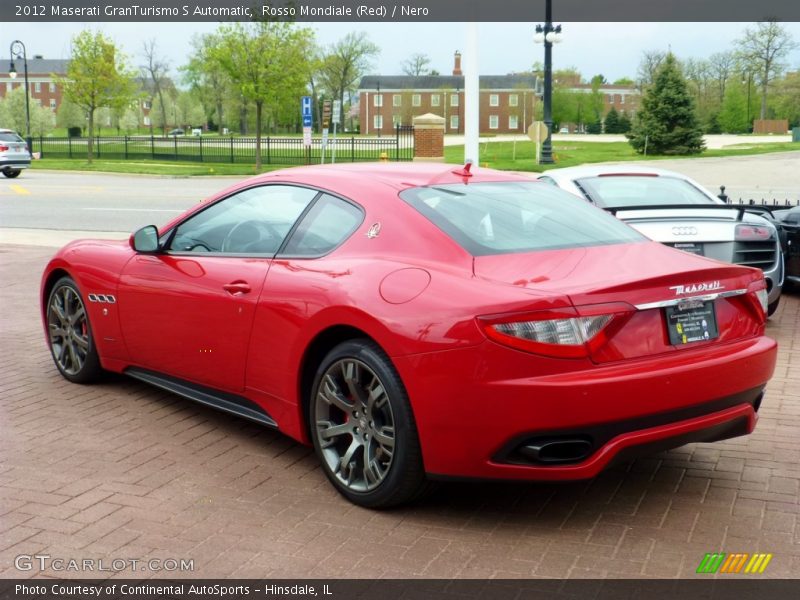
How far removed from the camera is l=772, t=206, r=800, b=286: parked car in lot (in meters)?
9.35

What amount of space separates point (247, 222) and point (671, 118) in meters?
45.7

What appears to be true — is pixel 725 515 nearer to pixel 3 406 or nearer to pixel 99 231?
pixel 3 406

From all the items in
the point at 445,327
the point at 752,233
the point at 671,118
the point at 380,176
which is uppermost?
the point at 671,118

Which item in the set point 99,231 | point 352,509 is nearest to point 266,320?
point 352,509

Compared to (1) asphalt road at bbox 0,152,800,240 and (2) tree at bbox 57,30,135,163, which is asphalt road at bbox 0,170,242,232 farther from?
(2) tree at bbox 57,30,135,163

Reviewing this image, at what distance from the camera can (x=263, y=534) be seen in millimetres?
3824

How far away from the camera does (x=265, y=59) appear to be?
3744 centimetres

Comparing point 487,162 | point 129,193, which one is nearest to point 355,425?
point 129,193

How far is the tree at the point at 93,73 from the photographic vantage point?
44656 millimetres

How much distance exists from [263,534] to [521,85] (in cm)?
10174

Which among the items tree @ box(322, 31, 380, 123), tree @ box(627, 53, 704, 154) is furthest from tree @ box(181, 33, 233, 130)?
tree @ box(627, 53, 704, 154)

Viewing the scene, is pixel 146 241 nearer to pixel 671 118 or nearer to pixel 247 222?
pixel 247 222

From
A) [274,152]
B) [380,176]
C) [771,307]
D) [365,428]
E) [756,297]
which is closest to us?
[365,428]

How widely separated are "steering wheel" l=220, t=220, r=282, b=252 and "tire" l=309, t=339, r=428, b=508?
0.86 metres
